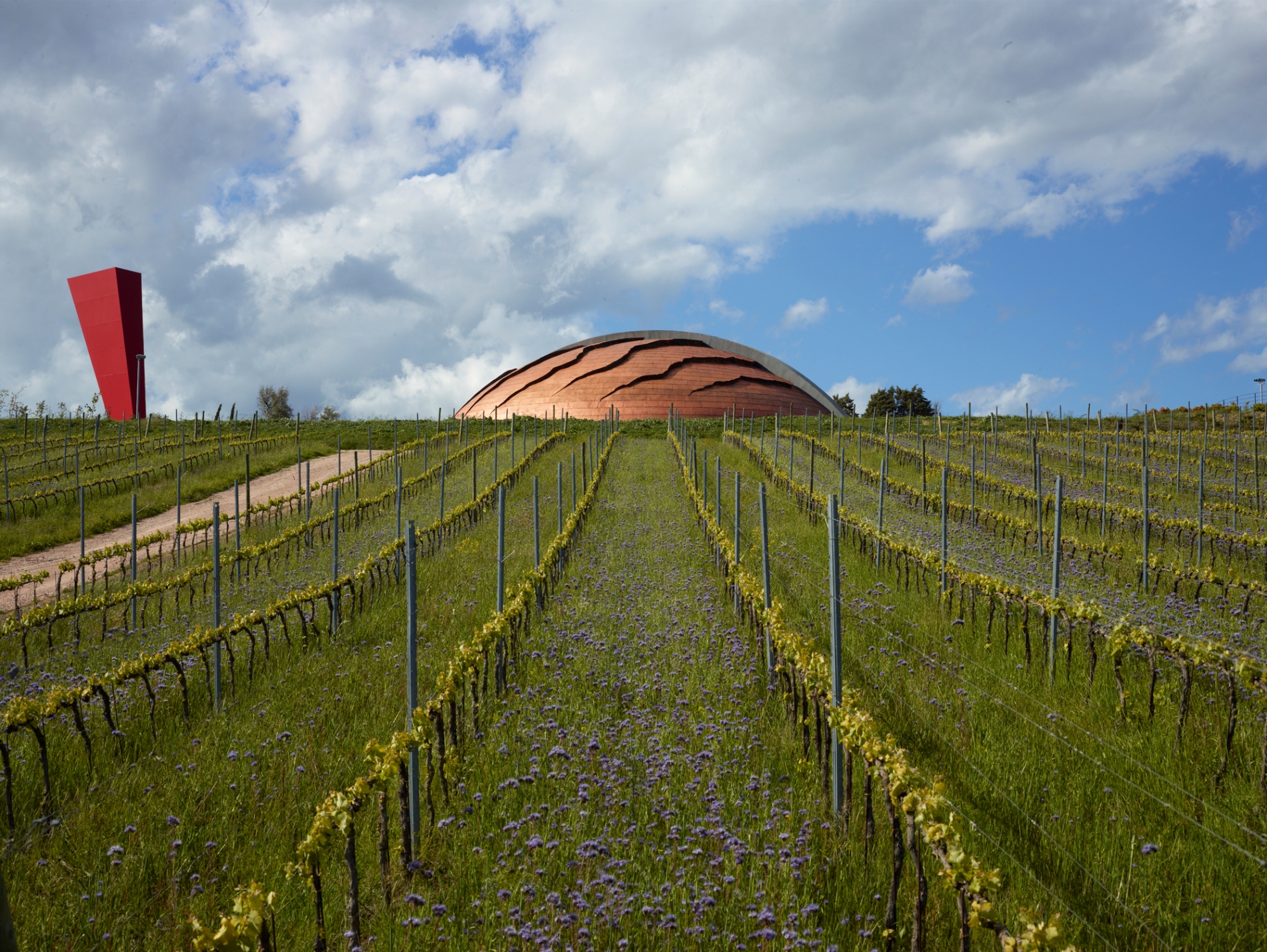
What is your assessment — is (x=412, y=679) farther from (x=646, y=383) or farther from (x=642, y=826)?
(x=646, y=383)

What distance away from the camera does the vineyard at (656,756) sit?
3.72 meters

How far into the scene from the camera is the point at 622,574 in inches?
462

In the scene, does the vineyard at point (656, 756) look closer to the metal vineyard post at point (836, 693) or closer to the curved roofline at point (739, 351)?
the metal vineyard post at point (836, 693)

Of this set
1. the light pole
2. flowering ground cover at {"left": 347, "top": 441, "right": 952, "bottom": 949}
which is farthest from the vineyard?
the light pole

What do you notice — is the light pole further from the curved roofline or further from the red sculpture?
the curved roofline

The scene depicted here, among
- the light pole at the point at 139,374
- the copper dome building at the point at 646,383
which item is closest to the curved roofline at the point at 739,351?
the copper dome building at the point at 646,383

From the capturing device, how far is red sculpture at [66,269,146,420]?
5112cm

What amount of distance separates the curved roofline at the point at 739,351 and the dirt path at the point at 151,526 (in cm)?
3724

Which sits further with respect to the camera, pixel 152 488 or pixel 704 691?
pixel 152 488

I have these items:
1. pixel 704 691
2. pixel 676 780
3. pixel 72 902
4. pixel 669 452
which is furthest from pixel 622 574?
pixel 669 452

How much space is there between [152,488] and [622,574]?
23649 mm

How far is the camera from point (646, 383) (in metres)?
60.5

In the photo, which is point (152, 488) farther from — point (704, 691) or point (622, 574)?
point (704, 691)

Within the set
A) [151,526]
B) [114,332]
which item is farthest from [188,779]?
[114,332]
